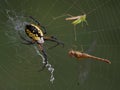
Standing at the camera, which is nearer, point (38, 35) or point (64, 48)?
point (38, 35)

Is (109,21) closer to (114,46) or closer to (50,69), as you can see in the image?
(114,46)

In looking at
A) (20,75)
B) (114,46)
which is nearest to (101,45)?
(114,46)

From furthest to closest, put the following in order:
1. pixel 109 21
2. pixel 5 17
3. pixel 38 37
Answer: pixel 109 21, pixel 5 17, pixel 38 37

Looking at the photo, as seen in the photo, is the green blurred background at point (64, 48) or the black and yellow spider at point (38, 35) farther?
the green blurred background at point (64, 48)

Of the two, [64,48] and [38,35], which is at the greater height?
[38,35]

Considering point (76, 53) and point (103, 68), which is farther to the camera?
point (103, 68)

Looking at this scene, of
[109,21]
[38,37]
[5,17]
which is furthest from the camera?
[109,21]

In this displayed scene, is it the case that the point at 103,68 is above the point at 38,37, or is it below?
below

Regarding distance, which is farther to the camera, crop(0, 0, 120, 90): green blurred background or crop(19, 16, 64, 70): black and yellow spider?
crop(0, 0, 120, 90): green blurred background
